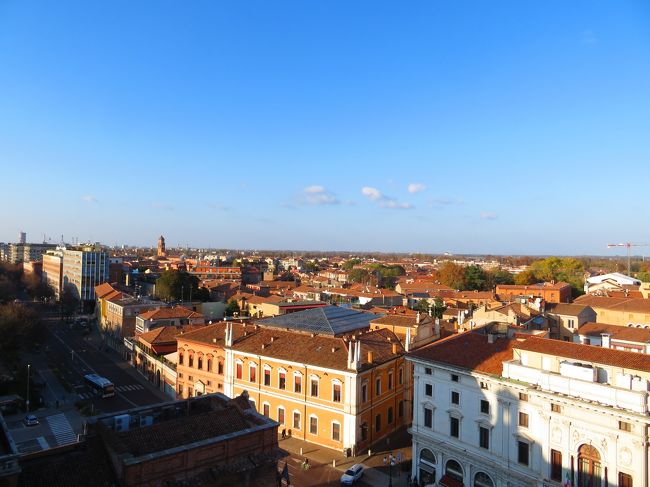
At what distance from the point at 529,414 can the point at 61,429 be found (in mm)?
37684

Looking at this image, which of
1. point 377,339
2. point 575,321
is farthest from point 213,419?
point 575,321

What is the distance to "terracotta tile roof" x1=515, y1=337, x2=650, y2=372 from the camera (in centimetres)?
2452

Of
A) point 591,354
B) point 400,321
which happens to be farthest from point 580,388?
point 400,321

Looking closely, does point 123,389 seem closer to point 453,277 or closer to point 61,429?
point 61,429

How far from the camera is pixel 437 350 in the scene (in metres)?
31.4

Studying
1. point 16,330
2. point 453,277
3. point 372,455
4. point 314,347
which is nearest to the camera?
point 372,455

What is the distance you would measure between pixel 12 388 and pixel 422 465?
142 ft

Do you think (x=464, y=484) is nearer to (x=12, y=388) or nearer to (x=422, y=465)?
(x=422, y=465)

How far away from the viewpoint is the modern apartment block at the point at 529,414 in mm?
22500

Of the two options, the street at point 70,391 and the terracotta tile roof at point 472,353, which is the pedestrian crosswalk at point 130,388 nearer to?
the street at point 70,391

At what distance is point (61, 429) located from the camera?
131 ft

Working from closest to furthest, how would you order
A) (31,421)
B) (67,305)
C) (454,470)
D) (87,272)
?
(454,470) < (31,421) < (67,305) < (87,272)

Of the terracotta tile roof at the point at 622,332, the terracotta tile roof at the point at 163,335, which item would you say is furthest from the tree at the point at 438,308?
the terracotta tile roof at the point at 163,335

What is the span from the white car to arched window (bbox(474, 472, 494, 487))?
23.7 ft
